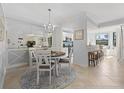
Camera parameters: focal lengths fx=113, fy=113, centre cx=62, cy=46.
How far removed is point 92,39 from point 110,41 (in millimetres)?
1587

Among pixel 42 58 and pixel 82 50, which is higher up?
pixel 82 50

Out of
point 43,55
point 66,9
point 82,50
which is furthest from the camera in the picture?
point 82,50

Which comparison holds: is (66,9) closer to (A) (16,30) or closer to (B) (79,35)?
(B) (79,35)

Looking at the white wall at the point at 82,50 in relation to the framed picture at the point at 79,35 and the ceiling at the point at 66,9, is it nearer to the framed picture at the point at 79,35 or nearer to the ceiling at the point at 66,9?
the framed picture at the point at 79,35

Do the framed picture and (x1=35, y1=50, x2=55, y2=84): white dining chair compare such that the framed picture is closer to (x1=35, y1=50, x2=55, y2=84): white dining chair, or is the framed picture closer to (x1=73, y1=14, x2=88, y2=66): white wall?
(x1=73, y1=14, x2=88, y2=66): white wall

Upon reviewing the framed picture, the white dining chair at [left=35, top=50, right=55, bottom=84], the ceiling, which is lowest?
the white dining chair at [left=35, top=50, right=55, bottom=84]

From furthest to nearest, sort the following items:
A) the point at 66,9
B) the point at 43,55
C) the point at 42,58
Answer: the point at 66,9 < the point at 42,58 < the point at 43,55

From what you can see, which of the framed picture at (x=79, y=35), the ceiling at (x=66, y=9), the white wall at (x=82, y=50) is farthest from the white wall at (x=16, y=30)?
the white wall at (x=82, y=50)

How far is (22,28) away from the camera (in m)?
5.76

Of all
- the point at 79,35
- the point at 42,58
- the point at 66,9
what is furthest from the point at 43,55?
the point at 79,35

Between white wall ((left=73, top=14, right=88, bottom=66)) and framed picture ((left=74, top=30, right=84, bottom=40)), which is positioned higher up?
framed picture ((left=74, top=30, right=84, bottom=40))

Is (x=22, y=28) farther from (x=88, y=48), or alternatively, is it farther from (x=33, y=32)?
(x=88, y=48)

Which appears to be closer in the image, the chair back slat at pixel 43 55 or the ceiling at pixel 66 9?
the chair back slat at pixel 43 55

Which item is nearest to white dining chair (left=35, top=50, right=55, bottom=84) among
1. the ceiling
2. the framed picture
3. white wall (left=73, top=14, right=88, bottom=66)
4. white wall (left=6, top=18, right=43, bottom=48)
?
the ceiling
